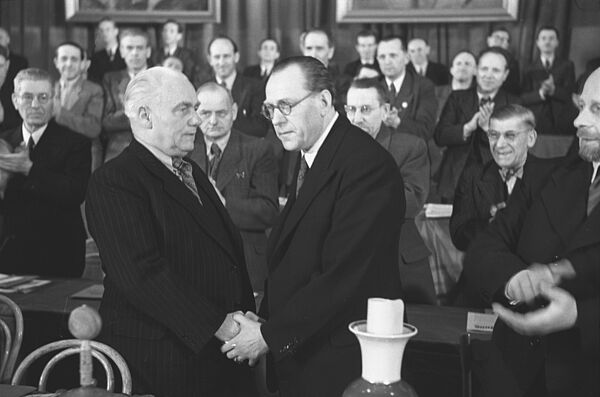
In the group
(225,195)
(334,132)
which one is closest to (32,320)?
(225,195)

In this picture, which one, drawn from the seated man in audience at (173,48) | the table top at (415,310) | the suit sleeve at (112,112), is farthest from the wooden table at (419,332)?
the seated man in audience at (173,48)

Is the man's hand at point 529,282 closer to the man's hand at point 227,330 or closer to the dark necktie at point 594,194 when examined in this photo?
the dark necktie at point 594,194

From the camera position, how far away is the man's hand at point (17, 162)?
15.4 feet

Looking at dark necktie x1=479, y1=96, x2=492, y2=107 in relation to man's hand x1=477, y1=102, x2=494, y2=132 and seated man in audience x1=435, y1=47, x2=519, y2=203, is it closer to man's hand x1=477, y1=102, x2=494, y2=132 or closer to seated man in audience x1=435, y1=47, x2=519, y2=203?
seated man in audience x1=435, y1=47, x2=519, y2=203

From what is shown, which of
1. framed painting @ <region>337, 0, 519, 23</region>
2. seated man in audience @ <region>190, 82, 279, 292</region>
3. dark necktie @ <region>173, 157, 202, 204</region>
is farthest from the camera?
framed painting @ <region>337, 0, 519, 23</region>

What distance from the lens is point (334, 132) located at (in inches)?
112

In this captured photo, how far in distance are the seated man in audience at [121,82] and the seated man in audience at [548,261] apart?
557 cm

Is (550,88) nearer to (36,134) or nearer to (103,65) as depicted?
(103,65)

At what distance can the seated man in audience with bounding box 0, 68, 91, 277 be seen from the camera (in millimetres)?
4840

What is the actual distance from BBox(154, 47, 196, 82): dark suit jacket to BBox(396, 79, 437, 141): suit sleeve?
8.10 feet

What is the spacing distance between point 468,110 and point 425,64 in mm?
1642

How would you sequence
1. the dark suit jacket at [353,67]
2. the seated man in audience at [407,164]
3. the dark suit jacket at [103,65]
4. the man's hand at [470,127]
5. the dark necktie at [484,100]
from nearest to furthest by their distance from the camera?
the seated man in audience at [407,164] < the man's hand at [470,127] < the dark necktie at [484,100] < the dark suit jacket at [353,67] < the dark suit jacket at [103,65]

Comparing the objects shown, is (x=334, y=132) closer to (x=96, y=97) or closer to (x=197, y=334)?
Result: (x=197, y=334)

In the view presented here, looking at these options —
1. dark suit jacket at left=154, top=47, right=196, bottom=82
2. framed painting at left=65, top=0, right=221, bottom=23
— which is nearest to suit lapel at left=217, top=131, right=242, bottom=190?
dark suit jacket at left=154, top=47, right=196, bottom=82
